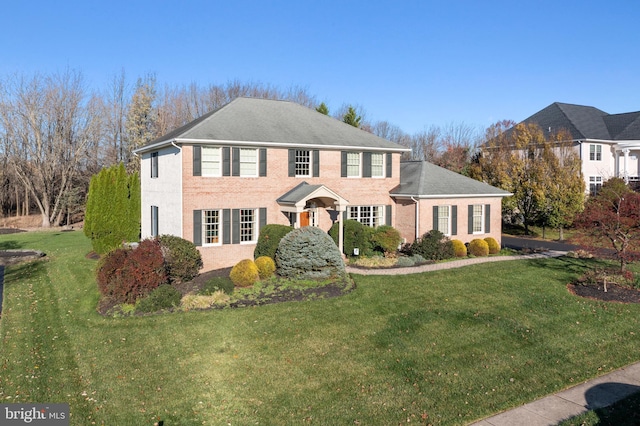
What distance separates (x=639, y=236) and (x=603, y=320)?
20.0 ft

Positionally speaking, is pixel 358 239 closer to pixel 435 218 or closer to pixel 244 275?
pixel 435 218

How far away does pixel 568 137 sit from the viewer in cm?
3544

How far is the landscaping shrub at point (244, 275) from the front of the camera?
1805cm

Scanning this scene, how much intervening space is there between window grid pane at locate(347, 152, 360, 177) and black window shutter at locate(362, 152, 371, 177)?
0.88 ft

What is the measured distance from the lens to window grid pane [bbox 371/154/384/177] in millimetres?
25516

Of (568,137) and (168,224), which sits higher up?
(568,137)

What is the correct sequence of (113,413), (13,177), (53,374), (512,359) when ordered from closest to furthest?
(113,413) → (53,374) → (512,359) → (13,177)

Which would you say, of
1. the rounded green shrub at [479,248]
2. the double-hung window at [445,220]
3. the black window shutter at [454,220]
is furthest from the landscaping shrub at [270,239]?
the rounded green shrub at [479,248]

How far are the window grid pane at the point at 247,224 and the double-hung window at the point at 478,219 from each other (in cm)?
1241

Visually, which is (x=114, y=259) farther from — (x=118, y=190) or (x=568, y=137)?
(x=568, y=137)

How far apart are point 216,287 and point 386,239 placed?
9.16 meters

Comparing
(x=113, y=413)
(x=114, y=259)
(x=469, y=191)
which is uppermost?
(x=469, y=191)

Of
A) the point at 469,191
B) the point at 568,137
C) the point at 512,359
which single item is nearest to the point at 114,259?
the point at 512,359

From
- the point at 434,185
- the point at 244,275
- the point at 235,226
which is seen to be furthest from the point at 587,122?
the point at 244,275
